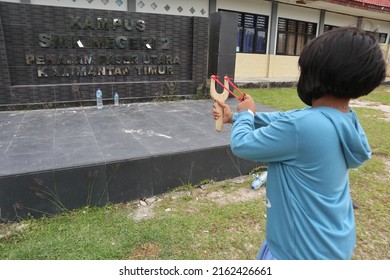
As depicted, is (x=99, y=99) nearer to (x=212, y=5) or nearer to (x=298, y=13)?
(x=212, y=5)

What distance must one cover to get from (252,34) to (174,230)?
33.3ft

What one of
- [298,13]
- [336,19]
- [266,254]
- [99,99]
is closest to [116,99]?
[99,99]

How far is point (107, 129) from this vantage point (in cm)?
382

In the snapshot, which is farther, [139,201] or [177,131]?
[177,131]

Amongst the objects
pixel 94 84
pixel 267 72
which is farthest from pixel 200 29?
pixel 267 72

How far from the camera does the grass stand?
2.19 m

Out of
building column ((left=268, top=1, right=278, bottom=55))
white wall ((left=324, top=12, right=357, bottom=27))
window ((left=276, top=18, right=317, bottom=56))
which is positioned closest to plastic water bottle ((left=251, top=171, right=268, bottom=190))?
building column ((left=268, top=1, right=278, bottom=55))

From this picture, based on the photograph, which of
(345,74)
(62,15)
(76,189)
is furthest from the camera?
(62,15)

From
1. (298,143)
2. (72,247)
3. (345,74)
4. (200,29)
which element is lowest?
(72,247)

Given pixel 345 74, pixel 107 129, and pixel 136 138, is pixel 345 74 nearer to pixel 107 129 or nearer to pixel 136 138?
pixel 136 138

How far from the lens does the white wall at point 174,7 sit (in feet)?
28.4

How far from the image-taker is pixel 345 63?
0.93 m

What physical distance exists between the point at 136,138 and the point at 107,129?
57 cm

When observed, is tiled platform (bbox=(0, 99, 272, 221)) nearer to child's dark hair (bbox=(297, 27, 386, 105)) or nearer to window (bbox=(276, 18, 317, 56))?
child's dark hair (bbox=(297, 27, 386, 105))
